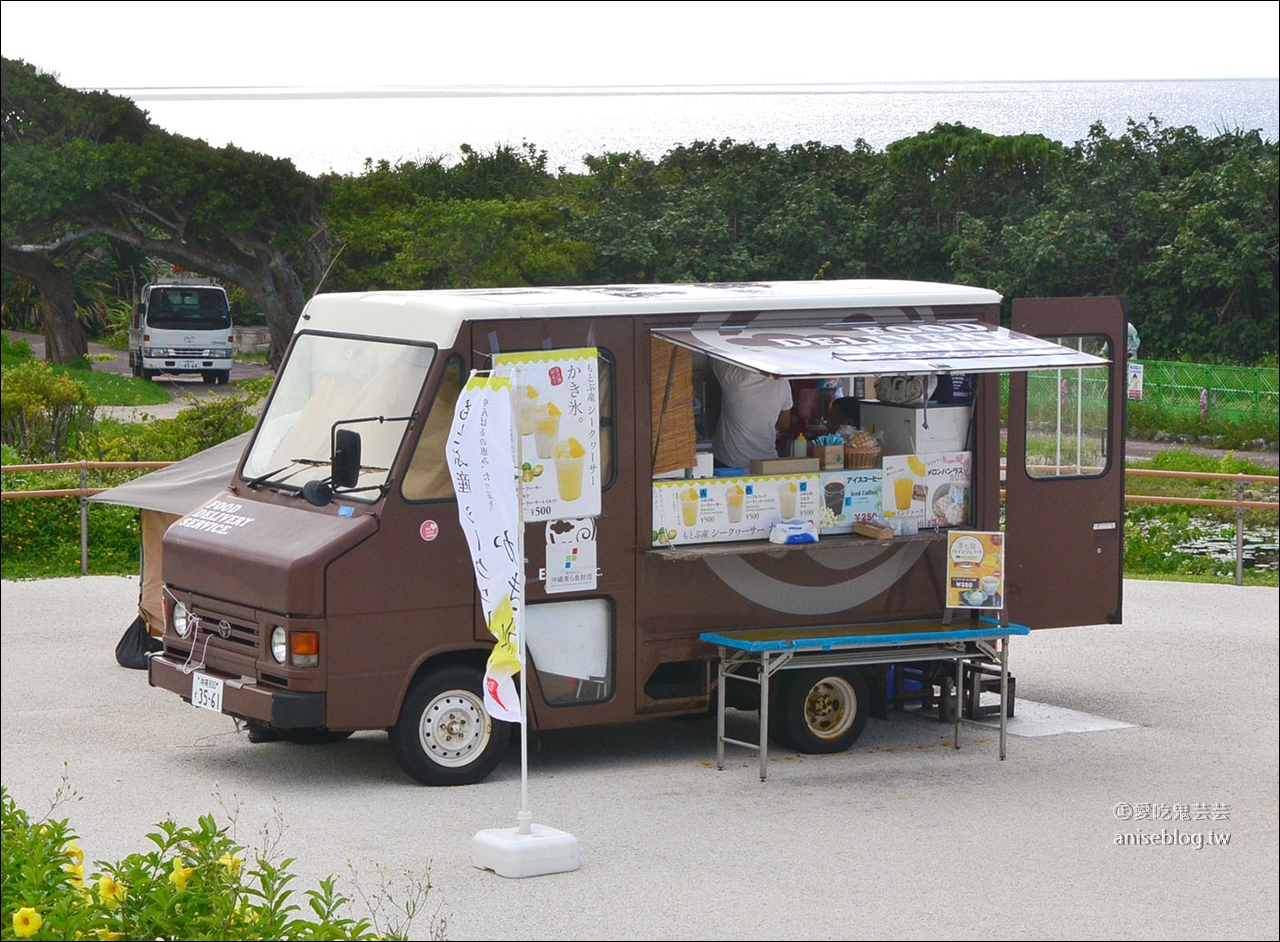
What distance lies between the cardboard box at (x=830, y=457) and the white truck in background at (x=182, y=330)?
24.4 m

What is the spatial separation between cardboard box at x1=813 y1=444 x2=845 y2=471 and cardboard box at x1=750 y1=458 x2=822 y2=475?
0.06 m

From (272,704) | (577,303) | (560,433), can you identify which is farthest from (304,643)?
(577,303)

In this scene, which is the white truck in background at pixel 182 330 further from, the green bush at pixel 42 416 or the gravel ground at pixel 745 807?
the gravel ground at pixel 745 807

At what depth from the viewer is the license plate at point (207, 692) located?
8797 mm

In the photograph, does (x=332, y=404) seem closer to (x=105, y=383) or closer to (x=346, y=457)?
(x=346, y=457)

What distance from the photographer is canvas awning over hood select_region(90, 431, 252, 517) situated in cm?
1103

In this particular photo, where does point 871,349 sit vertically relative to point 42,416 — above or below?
above

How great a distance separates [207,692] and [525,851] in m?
2.43

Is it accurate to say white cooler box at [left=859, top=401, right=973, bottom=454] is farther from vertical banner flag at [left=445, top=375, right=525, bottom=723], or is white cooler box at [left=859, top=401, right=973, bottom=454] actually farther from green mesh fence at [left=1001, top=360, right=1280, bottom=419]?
green mesh fence at [left=1001, top=360, right=1280, bottom=419]

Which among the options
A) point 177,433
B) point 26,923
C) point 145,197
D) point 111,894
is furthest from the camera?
point 145,197

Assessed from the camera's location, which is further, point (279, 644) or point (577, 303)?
point (577, 303)

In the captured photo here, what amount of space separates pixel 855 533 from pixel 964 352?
121 centimetres

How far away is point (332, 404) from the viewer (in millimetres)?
9250

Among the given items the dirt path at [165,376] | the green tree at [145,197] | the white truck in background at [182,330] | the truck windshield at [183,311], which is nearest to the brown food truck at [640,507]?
the dirt path at [165,376]
